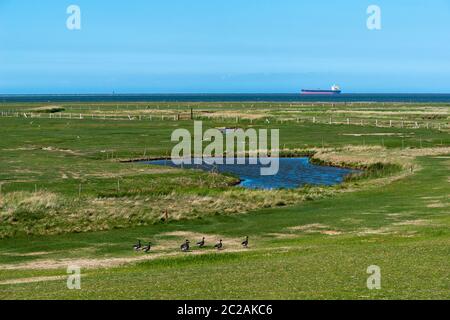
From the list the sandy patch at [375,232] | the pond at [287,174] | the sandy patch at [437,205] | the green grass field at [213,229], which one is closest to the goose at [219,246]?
the green grass field at [213,229]

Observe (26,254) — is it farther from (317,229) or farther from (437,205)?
(437,205)

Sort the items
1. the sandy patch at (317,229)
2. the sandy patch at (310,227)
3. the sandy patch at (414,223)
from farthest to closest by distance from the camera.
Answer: the sandy patch at (310,227)
the sandy patch at (317,229)
the sandy patch at (414,223)

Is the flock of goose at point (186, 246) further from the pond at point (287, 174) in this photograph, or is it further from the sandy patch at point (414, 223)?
the pond at point (287, 174)

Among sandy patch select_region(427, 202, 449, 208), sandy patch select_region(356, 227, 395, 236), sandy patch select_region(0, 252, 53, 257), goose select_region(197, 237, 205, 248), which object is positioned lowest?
sandy patch select_region(0, 252, 53, 257)

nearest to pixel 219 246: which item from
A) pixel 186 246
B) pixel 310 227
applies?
pixel 186 246

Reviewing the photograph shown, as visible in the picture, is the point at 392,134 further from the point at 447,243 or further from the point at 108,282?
the point at 108,282

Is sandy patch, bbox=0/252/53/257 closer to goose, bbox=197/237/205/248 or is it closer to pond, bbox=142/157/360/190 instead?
goose, bbox=197/237/205/248

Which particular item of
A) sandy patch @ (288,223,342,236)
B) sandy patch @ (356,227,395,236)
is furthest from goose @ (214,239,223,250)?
sandy patch @ (356,227,395,236)
